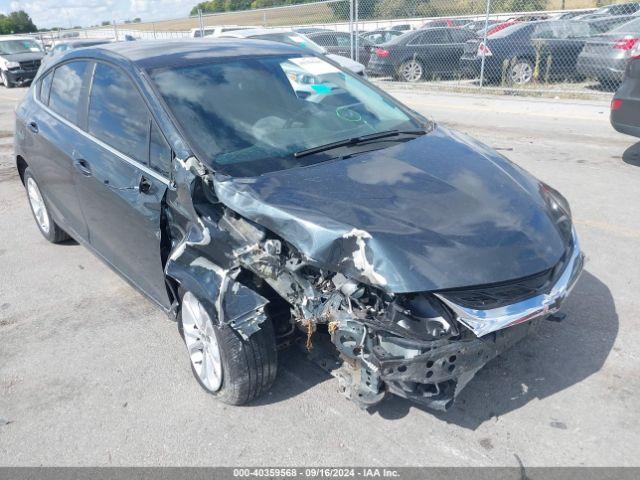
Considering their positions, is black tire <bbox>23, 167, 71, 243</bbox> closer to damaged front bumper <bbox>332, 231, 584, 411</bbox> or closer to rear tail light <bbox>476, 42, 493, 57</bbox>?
damaged front bumper <bbox>332, 231, 584, 411</bbox>

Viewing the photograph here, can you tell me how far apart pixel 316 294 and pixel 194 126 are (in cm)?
126

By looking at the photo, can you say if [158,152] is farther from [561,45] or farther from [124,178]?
[561,45]

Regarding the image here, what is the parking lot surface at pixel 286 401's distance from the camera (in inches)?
106

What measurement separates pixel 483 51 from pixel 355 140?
1096 cm

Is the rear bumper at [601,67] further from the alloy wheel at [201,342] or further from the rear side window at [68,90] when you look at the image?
the alloy wheel at [201,342]

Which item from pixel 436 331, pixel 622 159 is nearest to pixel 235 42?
pixel 436 331

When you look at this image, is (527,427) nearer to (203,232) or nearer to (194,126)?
(203,232)

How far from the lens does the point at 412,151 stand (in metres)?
3.39

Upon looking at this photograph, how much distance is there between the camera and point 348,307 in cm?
250

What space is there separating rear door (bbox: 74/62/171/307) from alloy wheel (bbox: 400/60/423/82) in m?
13.0

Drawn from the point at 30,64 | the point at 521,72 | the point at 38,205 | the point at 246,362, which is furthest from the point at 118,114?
the point at 30,64

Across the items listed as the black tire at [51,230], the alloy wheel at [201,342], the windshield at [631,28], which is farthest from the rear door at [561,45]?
the alloy wheel at [201,342]

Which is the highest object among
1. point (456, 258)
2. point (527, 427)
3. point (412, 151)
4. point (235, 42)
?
point (235, 42)

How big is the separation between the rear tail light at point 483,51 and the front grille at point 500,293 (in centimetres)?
1167
